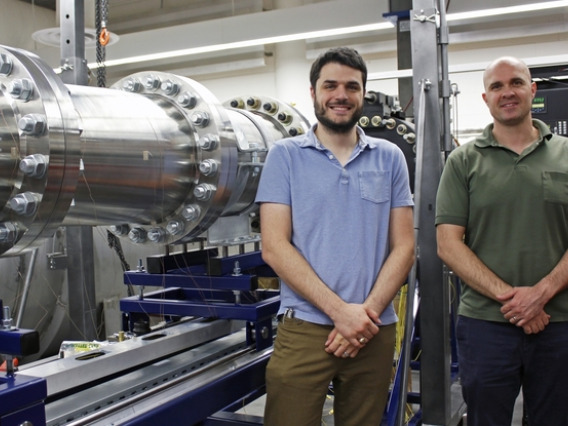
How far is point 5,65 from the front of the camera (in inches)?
40.6

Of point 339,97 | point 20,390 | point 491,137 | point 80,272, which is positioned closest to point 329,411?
point 80,272

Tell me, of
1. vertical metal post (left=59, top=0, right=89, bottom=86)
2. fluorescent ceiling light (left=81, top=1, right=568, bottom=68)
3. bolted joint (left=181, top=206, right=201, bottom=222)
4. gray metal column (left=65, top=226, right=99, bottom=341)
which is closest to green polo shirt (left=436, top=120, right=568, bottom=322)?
bolted joint (left=181, top=206, right=201, bottom=222)

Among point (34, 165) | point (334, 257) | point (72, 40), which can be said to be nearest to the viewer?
point (34, 165)

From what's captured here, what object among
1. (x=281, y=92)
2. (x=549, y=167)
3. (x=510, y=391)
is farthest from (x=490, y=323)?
(x=281, y=92)

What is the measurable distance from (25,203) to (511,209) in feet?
3.76

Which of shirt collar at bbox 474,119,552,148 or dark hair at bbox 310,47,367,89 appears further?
shirt collar at bbox 474,119,552,148

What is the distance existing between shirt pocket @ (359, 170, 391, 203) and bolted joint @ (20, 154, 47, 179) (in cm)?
69

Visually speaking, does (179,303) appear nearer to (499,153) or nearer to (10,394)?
(10,394)

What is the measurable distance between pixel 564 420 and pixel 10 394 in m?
1.32

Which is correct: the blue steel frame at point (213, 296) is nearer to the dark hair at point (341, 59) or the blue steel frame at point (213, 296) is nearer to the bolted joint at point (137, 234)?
the bolted joint at point (137, 234)

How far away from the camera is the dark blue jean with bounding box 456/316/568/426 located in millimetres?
1574

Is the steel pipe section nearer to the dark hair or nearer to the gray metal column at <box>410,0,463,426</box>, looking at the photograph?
the dark hair

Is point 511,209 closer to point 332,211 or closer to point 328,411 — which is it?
point 332,211

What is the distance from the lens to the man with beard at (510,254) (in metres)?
1.57
